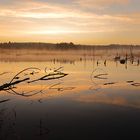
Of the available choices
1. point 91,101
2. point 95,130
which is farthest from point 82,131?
point 91,101

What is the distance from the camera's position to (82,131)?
936cm

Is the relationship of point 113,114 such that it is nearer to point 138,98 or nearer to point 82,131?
point 82,131

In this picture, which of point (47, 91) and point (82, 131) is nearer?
point (82, 131)

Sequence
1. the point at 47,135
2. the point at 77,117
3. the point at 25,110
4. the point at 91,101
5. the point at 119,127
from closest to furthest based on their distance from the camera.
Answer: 1. the point at 47,135
2. the point at 119,127
3. the point at 77,117
4. the point at 25,110
5. the point at 91,101

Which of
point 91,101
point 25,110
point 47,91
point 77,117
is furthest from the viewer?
point 47,91

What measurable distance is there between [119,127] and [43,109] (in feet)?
9.99

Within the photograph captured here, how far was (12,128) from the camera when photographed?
949 cm

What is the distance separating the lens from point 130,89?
54.3 feet

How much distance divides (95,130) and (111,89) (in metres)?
7.32

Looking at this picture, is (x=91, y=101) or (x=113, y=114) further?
(x=91, y=101)

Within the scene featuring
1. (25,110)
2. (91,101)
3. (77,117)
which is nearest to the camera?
(77,117)

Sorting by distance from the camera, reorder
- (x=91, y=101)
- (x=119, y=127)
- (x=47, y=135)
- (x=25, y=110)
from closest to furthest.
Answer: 1. (x=47, y=135)
2. (x=119, y=127)
3. (x=25, y=110)
4. (x=91, y=101)

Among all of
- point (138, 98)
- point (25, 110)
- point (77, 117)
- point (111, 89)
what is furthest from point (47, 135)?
point (111, 89)

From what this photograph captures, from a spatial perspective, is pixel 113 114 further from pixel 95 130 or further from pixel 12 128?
pixel 12 128
